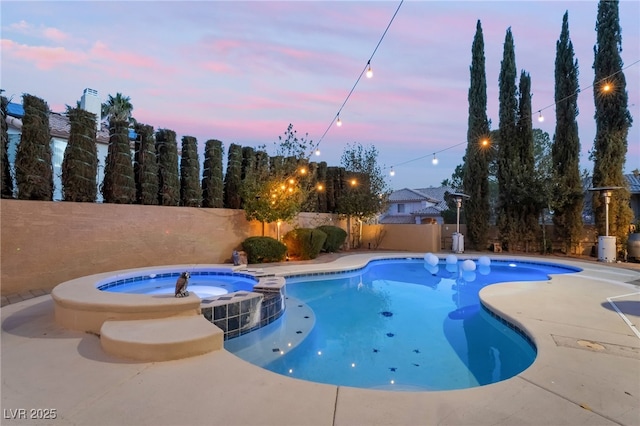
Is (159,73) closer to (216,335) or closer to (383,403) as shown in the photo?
(216,335)

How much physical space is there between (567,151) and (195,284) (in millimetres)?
14624

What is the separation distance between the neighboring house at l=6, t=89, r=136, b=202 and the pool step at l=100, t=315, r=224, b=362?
244 inches

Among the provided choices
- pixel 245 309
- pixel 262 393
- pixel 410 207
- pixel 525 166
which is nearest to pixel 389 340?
pixel 245 309

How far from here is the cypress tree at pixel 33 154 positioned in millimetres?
6957

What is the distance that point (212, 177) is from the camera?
11109mm

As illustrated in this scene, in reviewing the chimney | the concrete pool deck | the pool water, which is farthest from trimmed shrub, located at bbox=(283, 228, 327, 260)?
the chimney

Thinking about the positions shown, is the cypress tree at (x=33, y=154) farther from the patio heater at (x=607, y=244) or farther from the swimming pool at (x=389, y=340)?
the patio heater at (x=607, y=244)

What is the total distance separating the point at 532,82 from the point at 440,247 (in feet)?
27.3

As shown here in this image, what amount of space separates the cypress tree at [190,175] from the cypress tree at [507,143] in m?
12.5

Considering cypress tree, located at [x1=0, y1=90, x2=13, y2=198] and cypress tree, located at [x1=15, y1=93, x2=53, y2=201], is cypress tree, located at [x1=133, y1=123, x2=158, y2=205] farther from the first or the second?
cypress tree, located at [x1=0, y1=90, x2=13, y2=198]

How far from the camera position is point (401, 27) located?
6590 mm

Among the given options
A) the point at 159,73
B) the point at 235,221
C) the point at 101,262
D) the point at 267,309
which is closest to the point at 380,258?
the point at 235,221

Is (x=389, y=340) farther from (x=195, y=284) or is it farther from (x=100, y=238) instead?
(x=100, y=238)

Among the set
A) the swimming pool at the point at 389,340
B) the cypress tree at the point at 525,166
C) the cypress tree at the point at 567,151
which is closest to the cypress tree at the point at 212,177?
the swimming pool at the point at 389,340
